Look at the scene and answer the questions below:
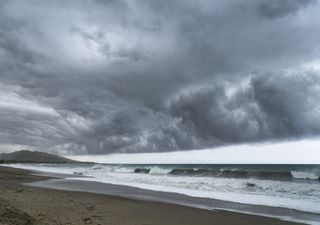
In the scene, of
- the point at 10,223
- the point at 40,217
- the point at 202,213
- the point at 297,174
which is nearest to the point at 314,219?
the point at 202,213

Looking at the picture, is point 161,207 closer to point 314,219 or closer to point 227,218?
point 227,218

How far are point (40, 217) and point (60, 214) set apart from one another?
51.7 inches

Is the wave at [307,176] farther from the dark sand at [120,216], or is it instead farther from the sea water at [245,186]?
the dark sand at [120,216]

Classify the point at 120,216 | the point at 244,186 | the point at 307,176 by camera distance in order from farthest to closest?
the point at 307,176 → the point at 244,186 → the point at 120,216

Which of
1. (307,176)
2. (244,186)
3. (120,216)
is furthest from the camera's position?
(307,176)

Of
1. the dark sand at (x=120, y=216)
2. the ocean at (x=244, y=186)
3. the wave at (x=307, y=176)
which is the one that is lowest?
the dark sand at (x=120, y=216)

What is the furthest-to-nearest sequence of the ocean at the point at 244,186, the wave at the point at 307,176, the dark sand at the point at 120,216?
the wave at the point at 307,176, the ocean at the point at 244,186, the dark sand at the point at 120,216

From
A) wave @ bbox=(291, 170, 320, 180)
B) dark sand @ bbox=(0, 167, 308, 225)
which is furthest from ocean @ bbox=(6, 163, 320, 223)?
dark sand @ bbox=(0, 167, 308, 225)

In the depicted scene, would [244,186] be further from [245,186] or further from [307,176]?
[307,176]

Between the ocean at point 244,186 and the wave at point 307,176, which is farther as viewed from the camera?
the wave at point 307,176

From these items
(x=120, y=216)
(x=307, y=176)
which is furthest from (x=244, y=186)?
(x=120, y=216)


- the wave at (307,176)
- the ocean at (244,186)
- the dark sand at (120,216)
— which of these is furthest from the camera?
the wave at (307,176)

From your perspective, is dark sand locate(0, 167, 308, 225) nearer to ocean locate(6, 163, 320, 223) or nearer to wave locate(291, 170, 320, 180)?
ocean locate(6, 163, 320, 223)

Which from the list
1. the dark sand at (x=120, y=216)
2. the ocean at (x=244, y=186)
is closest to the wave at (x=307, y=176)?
the ocean at (x=244, y=186)
